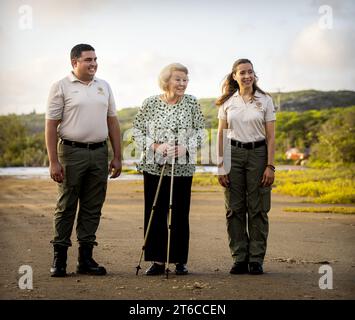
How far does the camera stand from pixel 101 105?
21.2ft

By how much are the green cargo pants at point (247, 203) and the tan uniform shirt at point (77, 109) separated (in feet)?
4.29

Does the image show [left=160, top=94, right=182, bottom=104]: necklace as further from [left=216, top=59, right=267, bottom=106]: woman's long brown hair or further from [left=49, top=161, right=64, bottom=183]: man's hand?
[left=49, top=161, right=64, bottom=183]: man's hand

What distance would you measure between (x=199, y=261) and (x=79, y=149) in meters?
1.88

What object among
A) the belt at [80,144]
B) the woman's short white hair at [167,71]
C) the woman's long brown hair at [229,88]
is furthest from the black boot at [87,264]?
the woman's long brown hair at [229,88]

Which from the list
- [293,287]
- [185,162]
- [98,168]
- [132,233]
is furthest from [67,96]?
[132,233]

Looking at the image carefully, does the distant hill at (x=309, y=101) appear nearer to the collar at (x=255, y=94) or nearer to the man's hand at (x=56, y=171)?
the collar at (x=255, y=94)

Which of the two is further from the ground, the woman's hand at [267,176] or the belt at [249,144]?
the belt at [249,144]

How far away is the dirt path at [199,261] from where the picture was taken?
18.6 ft

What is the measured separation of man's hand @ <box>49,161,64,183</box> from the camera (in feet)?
20.7

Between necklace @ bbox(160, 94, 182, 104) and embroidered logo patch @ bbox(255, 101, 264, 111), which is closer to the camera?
necklace @ bbox(160, 94, 182, 104)

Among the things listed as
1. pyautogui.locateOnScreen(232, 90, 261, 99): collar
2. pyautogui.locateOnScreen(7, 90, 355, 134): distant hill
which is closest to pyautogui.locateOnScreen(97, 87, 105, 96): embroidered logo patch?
pyautogui.locateOnScreen(232, 90, 261, 99): collar

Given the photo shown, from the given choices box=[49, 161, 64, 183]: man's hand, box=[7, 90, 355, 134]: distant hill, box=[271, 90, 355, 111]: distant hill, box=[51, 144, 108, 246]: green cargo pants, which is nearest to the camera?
box=[49, 161, 64, 183]: man's hand

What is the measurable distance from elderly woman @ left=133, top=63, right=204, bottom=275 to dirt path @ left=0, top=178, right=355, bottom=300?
0.93ft

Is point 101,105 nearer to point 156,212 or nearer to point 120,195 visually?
point 156,212
